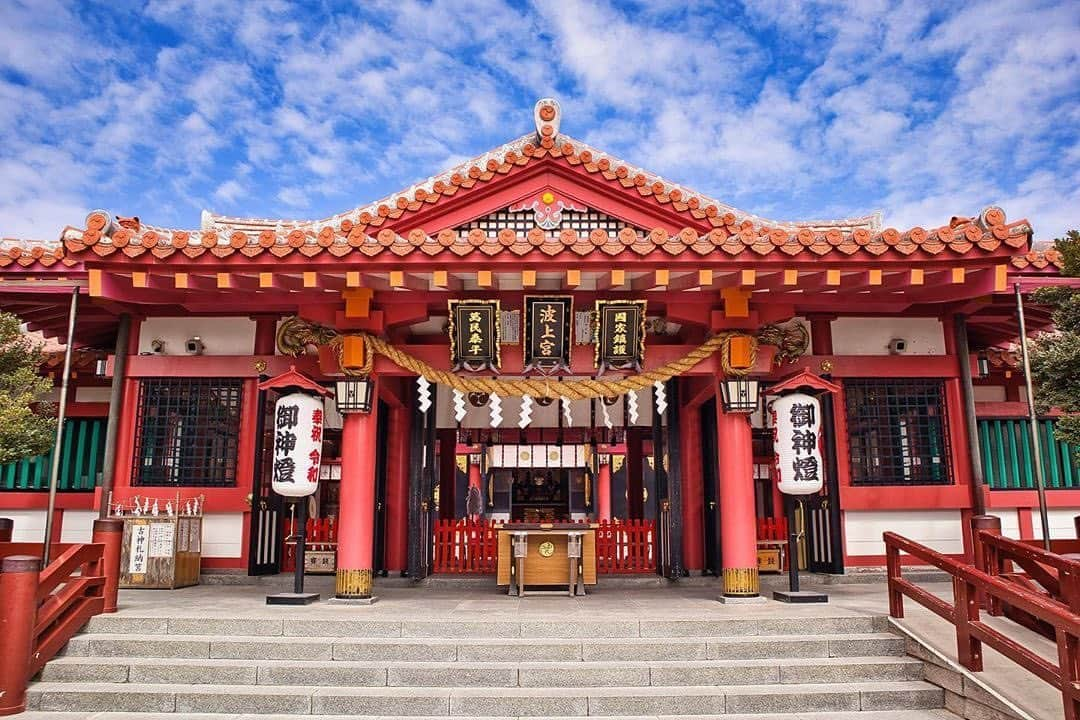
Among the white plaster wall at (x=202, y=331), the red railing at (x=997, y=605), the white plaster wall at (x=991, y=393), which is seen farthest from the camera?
the white plaster wall at (x=991, y=393)

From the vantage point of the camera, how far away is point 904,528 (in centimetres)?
967

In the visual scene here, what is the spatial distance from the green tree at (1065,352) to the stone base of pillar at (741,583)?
335cm

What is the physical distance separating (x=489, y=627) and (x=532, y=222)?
515 cm

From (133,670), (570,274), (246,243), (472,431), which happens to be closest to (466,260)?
(570,274)

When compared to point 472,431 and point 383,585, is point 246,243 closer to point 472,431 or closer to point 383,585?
point 383,585

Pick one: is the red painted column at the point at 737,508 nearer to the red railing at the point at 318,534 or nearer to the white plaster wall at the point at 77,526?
the red railing at the point at 318,534

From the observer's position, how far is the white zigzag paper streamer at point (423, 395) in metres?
10.2

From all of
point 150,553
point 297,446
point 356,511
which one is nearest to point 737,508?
point 356,511

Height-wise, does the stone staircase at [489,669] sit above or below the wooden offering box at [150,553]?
below

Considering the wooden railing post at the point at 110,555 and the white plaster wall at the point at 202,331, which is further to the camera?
the white plaster wall at the point at 202,331

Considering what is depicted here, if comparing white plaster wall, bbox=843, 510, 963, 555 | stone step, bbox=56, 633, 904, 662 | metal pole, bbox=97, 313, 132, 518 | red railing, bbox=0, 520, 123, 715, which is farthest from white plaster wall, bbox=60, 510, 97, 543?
white plaster wall, bbox=843, 510, 963, 555

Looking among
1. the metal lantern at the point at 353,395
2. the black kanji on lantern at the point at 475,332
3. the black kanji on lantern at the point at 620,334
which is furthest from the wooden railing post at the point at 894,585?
the metal lantern at the point at 353,395

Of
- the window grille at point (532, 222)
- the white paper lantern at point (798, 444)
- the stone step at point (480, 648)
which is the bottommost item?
the stone step at point (480, 648)

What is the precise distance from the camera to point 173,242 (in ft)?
24.3
